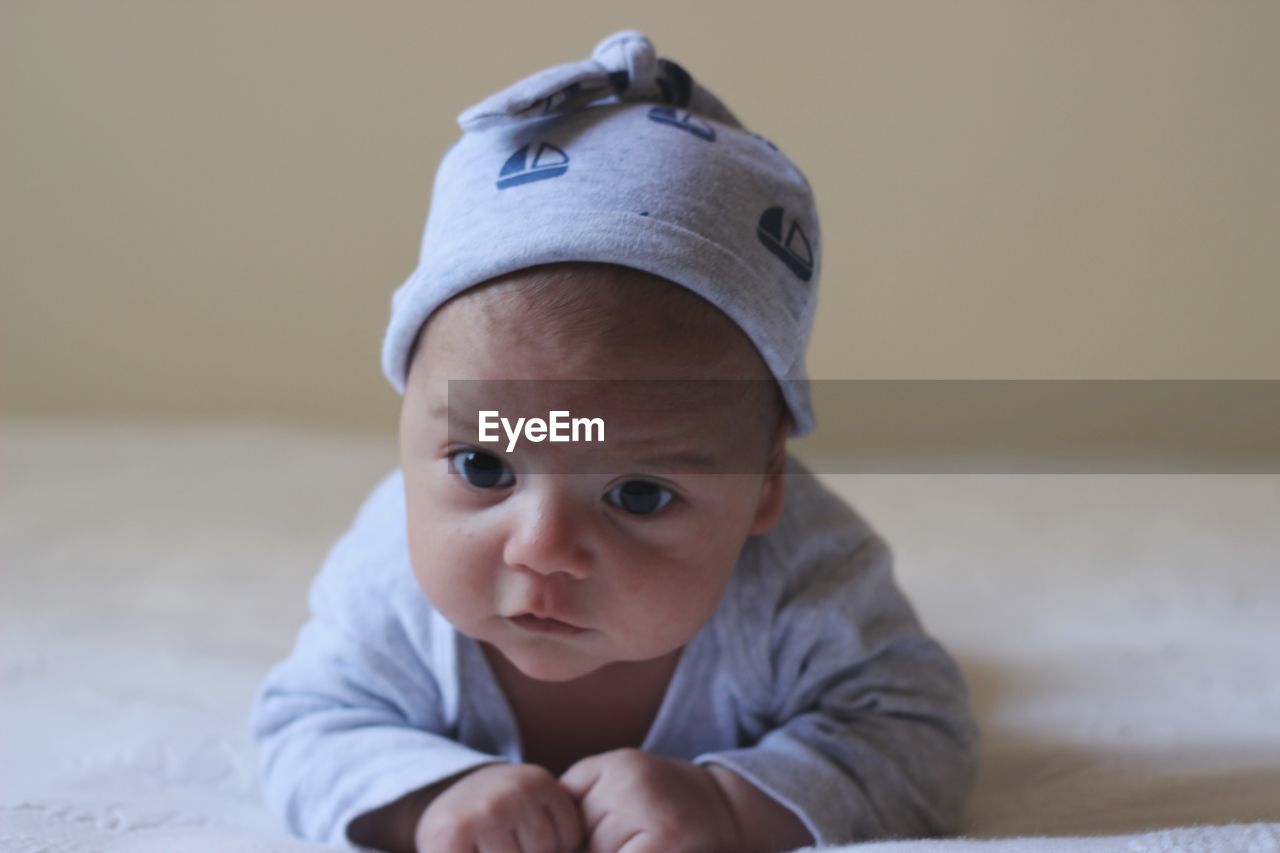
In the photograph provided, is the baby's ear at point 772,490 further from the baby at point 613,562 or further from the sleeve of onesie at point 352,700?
the sleeve of onesie at point 352,700

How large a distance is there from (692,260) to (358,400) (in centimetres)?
137

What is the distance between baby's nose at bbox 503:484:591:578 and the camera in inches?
30.4

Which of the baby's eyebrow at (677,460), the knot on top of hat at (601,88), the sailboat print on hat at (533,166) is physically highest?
the knot on top of hat at (601,88)

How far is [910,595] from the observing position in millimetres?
1309

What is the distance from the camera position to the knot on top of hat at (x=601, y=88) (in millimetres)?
856

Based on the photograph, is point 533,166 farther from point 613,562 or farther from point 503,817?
point 503,817

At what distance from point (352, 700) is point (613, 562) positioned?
0.84 ft

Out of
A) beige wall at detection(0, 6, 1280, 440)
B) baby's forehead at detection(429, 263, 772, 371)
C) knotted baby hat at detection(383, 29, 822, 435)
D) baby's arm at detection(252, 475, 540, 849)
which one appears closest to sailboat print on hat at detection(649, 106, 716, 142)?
knotted baby hat at detection(383, 29, 822, 435)

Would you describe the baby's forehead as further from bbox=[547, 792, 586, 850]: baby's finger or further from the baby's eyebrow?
bbox=[547, 792, 586, 850]: baby's finger

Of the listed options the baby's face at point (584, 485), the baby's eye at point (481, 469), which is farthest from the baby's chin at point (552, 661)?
the baby's eye at point (481, 469)

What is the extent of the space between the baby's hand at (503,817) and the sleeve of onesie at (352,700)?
0.03 meters

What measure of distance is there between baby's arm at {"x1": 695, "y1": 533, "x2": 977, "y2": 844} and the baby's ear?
0.21ft

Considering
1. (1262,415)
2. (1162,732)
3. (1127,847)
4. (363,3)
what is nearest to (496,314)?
(1127,847)

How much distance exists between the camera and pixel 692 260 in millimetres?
788
